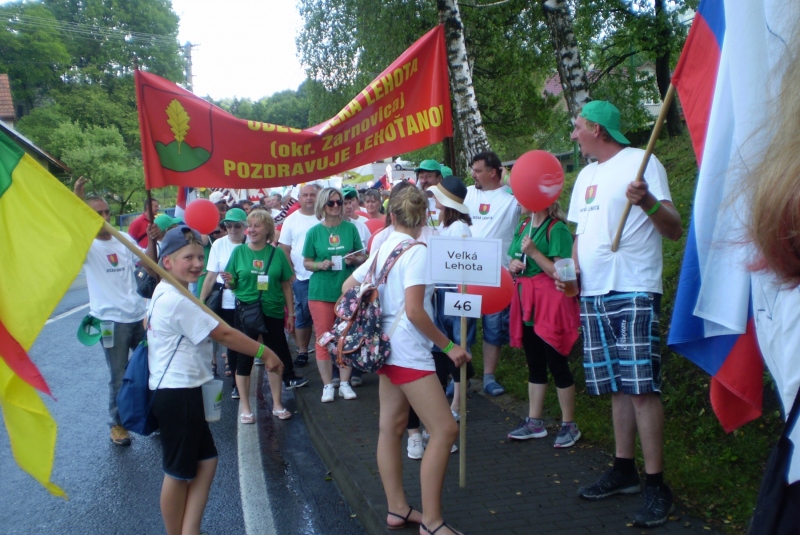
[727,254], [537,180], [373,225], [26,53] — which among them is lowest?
[727,254]

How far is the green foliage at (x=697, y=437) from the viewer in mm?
3951

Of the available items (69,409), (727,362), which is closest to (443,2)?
(69,409)

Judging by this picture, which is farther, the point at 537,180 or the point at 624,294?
the point at 537,180

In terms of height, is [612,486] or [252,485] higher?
[612,486]

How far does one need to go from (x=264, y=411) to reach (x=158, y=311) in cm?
362

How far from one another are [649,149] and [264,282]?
425 cm

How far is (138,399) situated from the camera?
3768 mm

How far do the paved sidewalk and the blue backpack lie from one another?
1.43m

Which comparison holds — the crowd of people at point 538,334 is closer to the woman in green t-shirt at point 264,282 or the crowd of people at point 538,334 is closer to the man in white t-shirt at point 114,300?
the man in white t-shirt at point 114,300

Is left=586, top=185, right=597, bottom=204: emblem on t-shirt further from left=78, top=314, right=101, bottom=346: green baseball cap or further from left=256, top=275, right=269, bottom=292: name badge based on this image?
left=78, top=314, right=101, bottom=346: green baseball cap

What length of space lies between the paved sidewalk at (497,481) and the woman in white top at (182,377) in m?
1.08

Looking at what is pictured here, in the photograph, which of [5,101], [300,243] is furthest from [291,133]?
[5,101]

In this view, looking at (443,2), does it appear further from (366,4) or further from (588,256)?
(588,256)

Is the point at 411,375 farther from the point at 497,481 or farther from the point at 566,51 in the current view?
the point at 566,51
